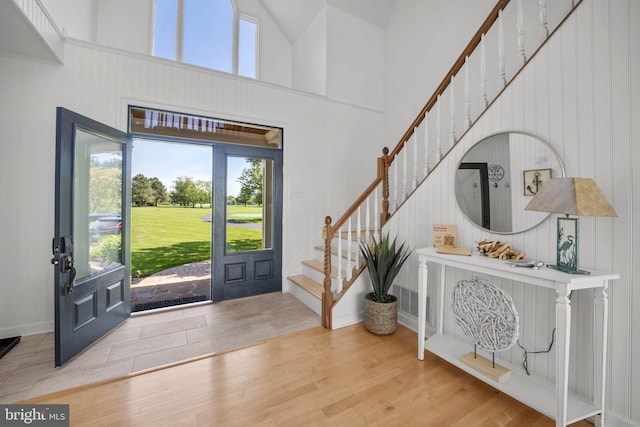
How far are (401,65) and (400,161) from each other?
1644 mm

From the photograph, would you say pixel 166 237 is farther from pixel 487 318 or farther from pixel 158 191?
pixel 487 318

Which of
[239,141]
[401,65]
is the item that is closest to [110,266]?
[239,141]

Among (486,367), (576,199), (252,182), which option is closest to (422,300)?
(486,367)

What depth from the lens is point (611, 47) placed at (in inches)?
62.2

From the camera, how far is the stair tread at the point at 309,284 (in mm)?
3312

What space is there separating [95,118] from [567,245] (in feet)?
14.7

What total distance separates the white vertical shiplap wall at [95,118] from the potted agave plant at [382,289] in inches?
63.8

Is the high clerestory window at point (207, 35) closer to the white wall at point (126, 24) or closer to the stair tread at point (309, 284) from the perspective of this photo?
the white wall at point (126, 24)

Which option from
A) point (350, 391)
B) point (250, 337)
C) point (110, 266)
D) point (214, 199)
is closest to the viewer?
point (350, 391)

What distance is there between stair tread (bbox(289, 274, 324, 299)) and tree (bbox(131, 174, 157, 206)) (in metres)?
4.01

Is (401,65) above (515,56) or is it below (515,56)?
above

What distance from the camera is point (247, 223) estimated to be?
389 centimetres

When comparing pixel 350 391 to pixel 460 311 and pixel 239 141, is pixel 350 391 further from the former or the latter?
pixel 239 141

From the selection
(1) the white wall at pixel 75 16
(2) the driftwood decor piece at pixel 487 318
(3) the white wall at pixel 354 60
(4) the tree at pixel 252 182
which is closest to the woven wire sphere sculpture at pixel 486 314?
(2) the driftwood decor piece at pixel 487 318
